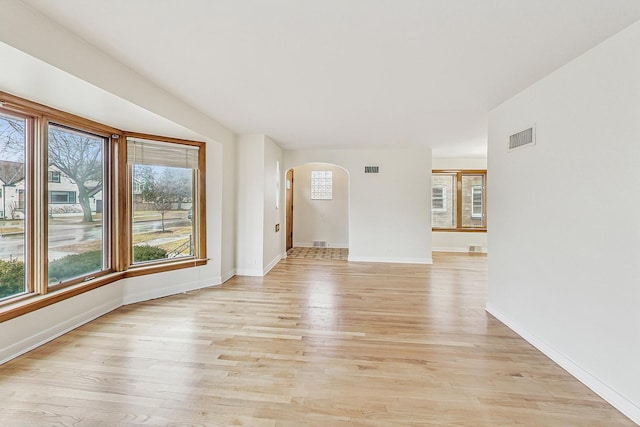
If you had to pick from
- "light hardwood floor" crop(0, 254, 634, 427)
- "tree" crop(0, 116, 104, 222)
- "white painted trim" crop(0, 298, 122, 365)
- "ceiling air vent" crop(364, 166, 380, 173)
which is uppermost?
"ceiling air vent" crop(364, 166, 380, 173)

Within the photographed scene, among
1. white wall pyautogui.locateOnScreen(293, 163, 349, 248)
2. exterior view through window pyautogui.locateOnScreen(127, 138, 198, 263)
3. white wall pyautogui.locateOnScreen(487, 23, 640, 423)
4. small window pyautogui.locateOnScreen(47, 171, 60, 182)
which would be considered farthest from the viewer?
white wall pyautogui.locateOnScreen(293, 163, 349, 248)

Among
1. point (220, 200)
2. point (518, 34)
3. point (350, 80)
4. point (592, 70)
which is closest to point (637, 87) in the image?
point (592, 70)

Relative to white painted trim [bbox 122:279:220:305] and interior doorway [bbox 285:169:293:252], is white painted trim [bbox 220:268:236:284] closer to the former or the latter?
white painted trim [bbox 122:279:220:305]

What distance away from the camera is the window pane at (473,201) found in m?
7.36

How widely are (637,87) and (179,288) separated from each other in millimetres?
4915

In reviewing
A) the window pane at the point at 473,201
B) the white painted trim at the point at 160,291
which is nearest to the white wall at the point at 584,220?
the white painted trim at the point at 160,291

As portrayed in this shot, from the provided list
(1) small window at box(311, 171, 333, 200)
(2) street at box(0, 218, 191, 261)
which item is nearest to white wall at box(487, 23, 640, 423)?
(2) street at box(0, 218, 191, 261)

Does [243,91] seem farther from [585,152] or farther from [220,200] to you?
[585,152]

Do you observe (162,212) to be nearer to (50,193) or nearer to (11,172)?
(50,193)

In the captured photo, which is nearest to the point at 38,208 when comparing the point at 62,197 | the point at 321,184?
the point at 62,197

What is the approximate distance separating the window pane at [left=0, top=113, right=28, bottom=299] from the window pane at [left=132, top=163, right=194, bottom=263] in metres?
1.17

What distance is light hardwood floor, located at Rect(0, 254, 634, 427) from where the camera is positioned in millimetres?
1690

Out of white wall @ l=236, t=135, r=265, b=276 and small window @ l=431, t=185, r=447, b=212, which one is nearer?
white wall @ l=236, t=135, r=265, b=276

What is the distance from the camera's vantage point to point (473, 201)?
7383 millimetres
